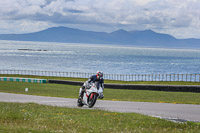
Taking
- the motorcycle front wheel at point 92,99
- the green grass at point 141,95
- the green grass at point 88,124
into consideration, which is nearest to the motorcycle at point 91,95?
the motorcycle front wheel at point 92,99

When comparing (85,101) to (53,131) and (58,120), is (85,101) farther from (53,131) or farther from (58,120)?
(53,131)

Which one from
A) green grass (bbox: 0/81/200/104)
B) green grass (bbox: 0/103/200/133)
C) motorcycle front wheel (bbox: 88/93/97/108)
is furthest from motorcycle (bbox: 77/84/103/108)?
green grass (bbox: 0/81/200/104)

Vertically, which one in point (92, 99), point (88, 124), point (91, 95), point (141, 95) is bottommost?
point (141, 95)

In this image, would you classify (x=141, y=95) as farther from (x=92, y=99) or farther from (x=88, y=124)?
(x=88, y=124)

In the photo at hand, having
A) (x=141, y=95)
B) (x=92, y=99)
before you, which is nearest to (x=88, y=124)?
(x=92, y=99)

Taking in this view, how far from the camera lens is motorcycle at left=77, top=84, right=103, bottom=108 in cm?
1845

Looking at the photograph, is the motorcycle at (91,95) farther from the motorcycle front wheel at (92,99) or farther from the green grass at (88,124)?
the green grass at (88,124)

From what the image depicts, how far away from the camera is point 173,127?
1241 centimetres

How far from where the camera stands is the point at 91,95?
62.7 ft

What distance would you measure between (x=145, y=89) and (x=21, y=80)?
2329cm

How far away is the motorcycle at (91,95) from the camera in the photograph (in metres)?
18.5

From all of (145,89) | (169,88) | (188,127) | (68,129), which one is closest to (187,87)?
(169,88)

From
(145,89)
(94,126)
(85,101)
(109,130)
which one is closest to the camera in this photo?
(109,130)

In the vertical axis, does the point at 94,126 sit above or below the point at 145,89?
above
